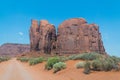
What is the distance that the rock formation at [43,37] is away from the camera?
9919 cm

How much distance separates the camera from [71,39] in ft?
317

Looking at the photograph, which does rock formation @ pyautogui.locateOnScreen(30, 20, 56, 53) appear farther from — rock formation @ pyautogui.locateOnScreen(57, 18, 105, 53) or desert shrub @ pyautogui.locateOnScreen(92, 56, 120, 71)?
desert shrub @ pyautogui.locateOnScreen(92, 56, 120, 71)

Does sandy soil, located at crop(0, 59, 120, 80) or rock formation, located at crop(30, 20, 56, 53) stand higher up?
rock formation, located at crop(30, 20, 56, 53)

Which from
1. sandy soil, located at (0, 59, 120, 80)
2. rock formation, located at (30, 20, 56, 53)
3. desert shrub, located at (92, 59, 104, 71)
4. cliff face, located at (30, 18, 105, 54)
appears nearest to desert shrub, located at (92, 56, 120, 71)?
desert shrub, located at (92, 59, 104, 71)

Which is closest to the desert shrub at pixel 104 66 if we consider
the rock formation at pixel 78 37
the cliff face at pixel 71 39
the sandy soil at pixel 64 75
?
the sandy soil at pixel 64 75

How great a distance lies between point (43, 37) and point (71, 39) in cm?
1185

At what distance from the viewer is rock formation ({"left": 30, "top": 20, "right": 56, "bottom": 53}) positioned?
3905 inches

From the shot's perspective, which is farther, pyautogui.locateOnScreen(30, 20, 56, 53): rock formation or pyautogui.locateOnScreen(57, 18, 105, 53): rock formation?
pyautogui.locateOnScreen(30, 20, 56, 53): rock formation

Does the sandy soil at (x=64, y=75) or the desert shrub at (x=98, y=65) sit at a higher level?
the desert shrub at (x=98, y=65)

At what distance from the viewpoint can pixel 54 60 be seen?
29.5m

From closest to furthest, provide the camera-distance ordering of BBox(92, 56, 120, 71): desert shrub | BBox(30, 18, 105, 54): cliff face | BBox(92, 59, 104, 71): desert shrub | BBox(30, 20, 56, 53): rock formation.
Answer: BBox(92, 56, 120, 71): desert shrub, BBox(92, 59, 104, 71): desert shrub, BBox(30, 18, 105, 54): cliff face, BBox(30, 20, 56, 53): rock formation

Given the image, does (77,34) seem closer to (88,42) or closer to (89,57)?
(88,42)

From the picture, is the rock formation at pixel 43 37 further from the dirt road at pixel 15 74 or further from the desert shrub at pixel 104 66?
the desert shrub at pixel 104 66

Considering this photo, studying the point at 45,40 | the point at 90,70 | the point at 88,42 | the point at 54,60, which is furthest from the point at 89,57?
the point at 45,40
